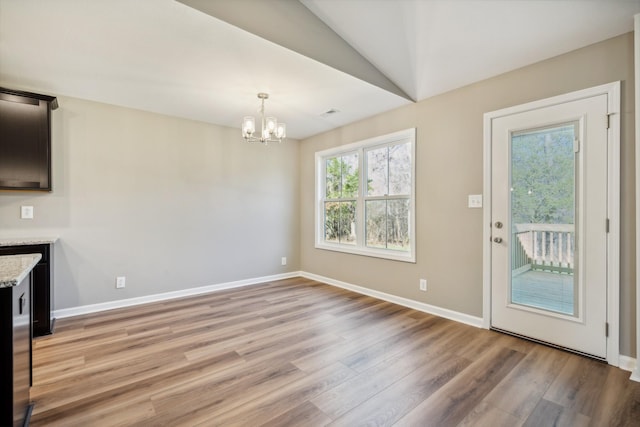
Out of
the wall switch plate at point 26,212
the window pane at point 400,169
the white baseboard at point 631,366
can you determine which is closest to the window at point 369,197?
the window pane at point 400,169

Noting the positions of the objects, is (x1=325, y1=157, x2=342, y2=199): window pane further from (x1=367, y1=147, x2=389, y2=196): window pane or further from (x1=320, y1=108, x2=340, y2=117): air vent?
(x1=320, y1=108, x2=340, y2=117): air vent

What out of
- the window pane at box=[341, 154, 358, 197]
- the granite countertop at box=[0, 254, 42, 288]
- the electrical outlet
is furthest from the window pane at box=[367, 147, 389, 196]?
the granite countertop at box=[0, 254, 42, 288]

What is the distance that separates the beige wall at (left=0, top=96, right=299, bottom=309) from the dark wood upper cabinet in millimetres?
227

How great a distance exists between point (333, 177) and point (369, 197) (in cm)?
89

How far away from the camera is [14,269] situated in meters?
1.39

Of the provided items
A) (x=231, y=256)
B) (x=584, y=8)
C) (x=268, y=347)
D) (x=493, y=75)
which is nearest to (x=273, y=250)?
(x=231, y=256)

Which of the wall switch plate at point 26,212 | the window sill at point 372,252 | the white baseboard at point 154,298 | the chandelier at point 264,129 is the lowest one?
the white baseboard at point 154,298

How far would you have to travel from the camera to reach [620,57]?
222 centimetres

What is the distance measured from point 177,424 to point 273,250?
338 centimetres

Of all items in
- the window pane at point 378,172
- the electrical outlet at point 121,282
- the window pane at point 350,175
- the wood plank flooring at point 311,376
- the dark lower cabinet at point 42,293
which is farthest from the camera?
the window pane at point 350,175

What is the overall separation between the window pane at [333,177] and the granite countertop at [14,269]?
371 cm

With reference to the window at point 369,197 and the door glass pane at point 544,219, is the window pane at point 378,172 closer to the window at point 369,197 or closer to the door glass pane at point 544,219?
the window at point 369,197

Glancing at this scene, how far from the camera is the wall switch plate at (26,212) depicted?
308 cm

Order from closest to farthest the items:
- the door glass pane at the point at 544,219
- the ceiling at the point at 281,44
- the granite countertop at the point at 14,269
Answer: the granite countertop at the point at 14,269
the ceiling at the point at 281,44
the door glass pane at the point at 544,219
